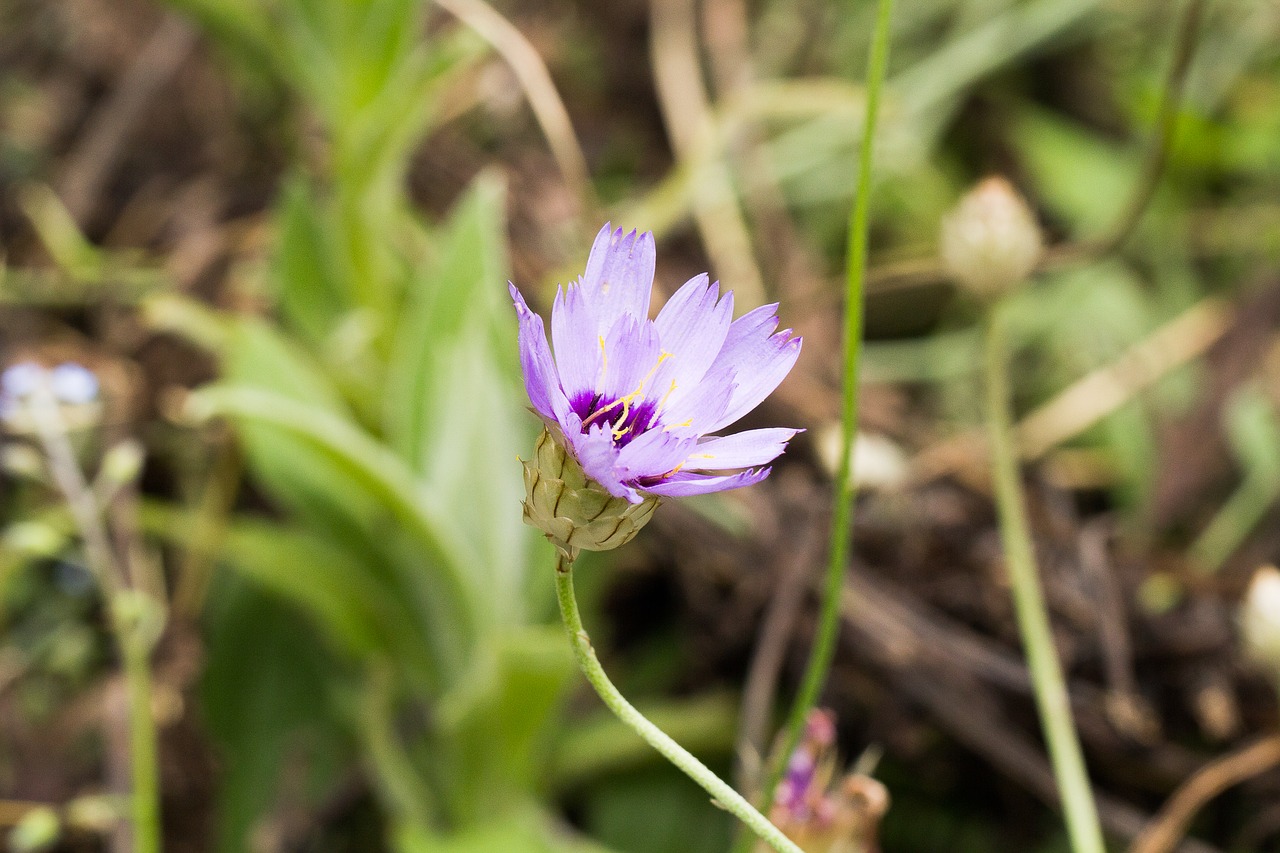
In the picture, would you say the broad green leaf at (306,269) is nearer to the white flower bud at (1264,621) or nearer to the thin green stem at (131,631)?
the thin green stem at (131,631)

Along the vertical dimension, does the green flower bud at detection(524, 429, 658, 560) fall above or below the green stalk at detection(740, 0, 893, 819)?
below

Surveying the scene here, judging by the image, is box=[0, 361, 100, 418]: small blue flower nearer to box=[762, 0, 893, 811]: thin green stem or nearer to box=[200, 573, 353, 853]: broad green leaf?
box=[200, 573, 353, 853]: broad green leaf

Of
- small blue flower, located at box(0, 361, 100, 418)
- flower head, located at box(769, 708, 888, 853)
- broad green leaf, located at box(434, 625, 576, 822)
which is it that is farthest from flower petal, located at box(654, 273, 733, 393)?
small blue flower, located at box(0, 361, 100, 418)

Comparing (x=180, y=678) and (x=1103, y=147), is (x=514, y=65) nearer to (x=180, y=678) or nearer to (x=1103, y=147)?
(x=180, y=678)

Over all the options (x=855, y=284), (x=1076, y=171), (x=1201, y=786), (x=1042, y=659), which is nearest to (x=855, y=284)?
(x=855, y=284)

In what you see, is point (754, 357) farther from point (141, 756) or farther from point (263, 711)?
point (263, 711)

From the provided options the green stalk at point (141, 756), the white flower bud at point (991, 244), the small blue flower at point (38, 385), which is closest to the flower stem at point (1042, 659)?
the white flower bud at point (991, 244)
